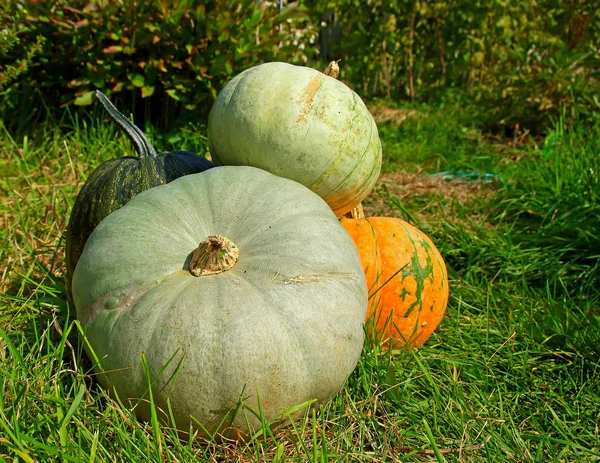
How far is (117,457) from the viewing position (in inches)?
63.5

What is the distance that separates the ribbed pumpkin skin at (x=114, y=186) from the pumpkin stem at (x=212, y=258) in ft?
2.32

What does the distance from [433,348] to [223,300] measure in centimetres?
115

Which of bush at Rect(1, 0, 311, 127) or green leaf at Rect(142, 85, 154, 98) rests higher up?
bush at Rect(1, 0, 311, 127)

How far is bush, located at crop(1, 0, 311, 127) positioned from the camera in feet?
12.5

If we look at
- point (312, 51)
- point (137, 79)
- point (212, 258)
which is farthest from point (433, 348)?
point (312, 51)

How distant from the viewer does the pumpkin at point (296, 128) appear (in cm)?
222

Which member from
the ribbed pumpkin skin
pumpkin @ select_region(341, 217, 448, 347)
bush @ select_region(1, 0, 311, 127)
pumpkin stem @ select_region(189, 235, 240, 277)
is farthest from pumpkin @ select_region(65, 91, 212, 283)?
bush @ select_region(1, 0, 311, 127)

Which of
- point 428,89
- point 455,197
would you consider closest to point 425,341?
point 455,197

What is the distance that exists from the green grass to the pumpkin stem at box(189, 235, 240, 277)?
17.9 inches

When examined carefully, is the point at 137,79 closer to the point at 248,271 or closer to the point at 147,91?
the point at 147,91

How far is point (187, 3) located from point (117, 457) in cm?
310

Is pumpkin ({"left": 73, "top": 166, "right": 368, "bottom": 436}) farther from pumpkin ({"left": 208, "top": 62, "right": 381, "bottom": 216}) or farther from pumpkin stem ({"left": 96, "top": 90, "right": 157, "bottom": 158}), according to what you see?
pumpkin stem ({"left": 96, "top": 90, "right": 157, "bottom": 158})

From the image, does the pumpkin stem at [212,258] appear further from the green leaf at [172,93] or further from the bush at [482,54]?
the bush at [482,54]

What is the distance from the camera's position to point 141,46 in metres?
4.00
